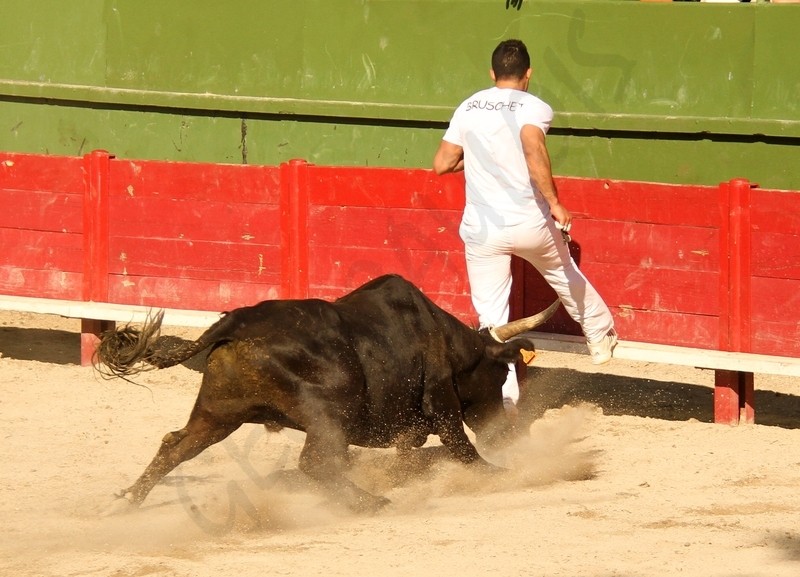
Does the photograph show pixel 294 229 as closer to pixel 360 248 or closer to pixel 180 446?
pixel 360 248

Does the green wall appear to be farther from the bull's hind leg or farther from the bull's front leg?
the bull's hind leg

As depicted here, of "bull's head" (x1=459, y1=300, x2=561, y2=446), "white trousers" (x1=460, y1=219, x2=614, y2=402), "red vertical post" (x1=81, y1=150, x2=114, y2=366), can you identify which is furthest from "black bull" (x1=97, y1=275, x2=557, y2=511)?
"red vertical post" (x1=81, y1=150, x2=114, y2=366)

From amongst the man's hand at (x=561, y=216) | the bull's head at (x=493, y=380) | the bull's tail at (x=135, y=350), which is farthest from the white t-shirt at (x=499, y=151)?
the bull's tail at (x=135, y=350)

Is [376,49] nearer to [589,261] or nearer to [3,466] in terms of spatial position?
[589,261]

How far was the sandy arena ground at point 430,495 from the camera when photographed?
468cm

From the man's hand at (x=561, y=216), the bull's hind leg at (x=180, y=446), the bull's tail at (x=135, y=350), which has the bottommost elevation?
the bull's hind leg at (x=180, y=446)

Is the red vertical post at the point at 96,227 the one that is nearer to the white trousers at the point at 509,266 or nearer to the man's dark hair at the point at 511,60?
the white trousers at the point at 509,266

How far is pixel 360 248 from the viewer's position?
26.1 feet

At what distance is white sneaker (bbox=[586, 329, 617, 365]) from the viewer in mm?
6887

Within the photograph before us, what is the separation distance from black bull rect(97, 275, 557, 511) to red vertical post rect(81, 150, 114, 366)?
3.11 metres

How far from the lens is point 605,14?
29.8 ft

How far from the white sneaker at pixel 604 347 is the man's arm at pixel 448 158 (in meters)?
1.12

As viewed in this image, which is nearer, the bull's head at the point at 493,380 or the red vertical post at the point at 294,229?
the bull's head at the point at 493,380

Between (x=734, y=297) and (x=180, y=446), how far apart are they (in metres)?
3.09
